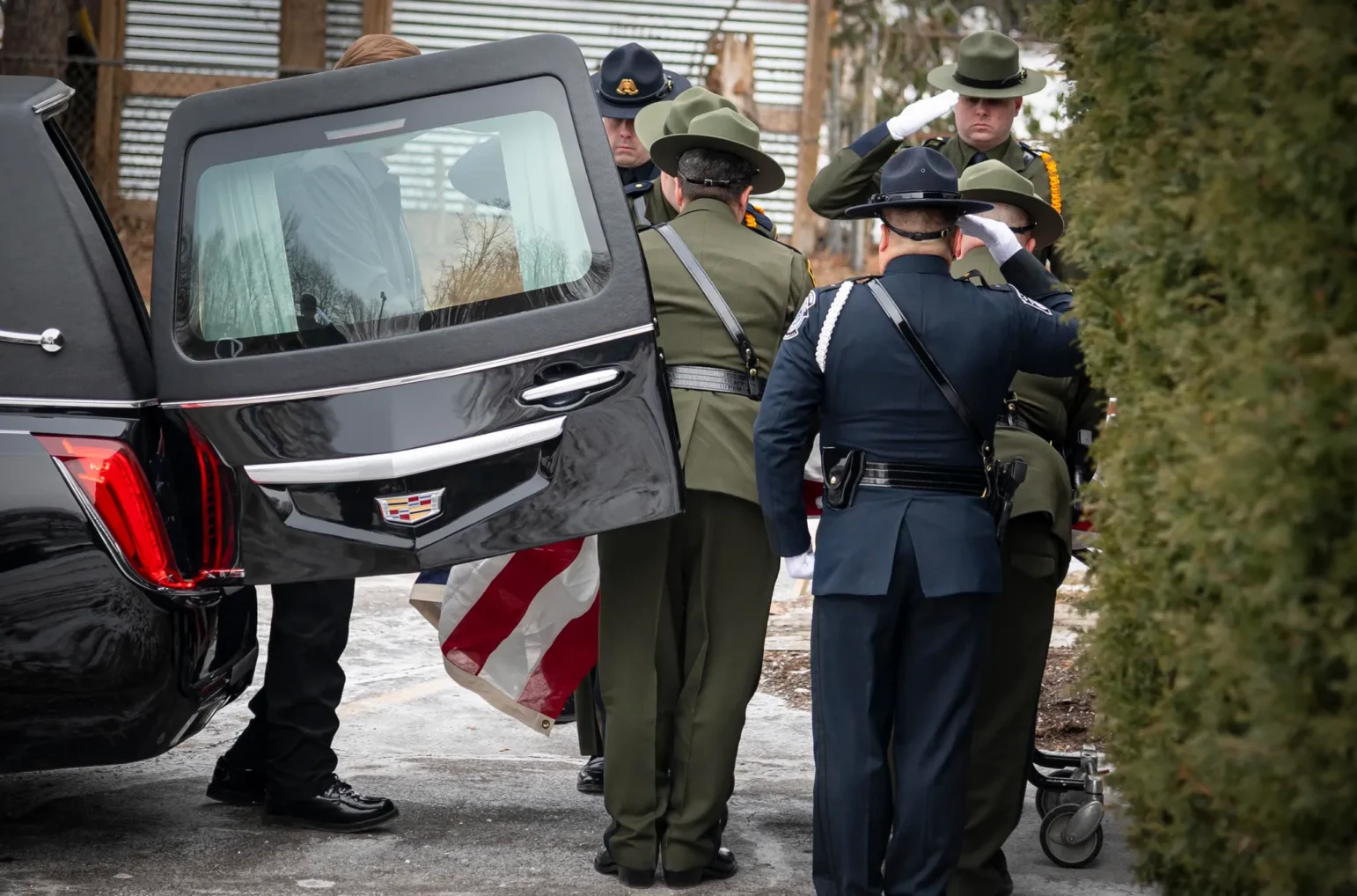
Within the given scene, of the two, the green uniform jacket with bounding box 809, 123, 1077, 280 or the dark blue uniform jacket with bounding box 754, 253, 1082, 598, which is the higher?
the green uniform jacket with bounding box 809, 123, 1077, 280

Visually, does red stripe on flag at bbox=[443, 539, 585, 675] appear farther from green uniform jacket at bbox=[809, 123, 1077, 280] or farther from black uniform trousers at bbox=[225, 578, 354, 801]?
green uniform jacket at bbox=[809, 123, 1077, 280]

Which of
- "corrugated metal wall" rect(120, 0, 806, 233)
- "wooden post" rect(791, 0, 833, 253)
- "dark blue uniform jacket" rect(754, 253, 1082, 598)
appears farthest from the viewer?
"wooden post" rect(791, 0, 833, 253)

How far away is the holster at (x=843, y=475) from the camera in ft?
13.4

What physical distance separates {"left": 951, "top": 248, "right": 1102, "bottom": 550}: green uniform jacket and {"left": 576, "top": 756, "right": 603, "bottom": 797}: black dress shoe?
1.74m

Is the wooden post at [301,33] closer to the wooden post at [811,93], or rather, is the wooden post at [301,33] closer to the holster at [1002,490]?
the wooden post at [811,93]

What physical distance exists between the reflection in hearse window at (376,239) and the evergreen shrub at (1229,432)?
1.35 m

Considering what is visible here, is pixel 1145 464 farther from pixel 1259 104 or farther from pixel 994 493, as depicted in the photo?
pixel 994 493

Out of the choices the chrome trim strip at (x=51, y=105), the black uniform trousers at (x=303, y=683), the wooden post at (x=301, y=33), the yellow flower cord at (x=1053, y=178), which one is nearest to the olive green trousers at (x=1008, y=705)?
the yellow flower cord at (x=1053, y=178)

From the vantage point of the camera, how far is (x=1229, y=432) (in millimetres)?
2506

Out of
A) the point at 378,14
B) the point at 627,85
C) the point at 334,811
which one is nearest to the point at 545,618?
the point at 334,811

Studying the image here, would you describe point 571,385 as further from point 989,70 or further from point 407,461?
point 989,70

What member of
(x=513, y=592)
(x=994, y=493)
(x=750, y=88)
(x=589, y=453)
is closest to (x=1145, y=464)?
(x=994, y=493)

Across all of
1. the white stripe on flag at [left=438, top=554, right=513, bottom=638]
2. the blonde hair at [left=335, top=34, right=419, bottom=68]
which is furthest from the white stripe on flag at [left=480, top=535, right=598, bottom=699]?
the blonde hair at [left=335, top=34, right=419, bottom=68]

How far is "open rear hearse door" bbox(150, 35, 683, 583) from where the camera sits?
4.06m
